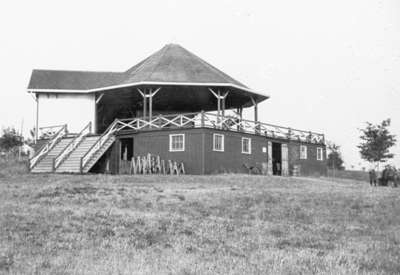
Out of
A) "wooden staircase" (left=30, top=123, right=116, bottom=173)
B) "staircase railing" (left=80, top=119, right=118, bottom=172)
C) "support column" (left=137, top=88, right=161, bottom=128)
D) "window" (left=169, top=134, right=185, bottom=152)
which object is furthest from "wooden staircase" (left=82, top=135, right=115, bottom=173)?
"window" (left=169, top=134, right=185, bottom=152)

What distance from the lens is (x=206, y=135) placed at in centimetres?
2564

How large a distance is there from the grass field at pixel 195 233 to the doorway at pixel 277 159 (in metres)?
16.7

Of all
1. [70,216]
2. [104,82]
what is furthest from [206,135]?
[70,216]

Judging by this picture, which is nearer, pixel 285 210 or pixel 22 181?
pixel 285 210

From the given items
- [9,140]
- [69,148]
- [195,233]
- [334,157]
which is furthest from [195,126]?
[334,157]

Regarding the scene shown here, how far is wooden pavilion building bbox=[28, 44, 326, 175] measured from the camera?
2619 cm

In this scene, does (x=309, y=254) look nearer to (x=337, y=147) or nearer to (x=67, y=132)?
(x=67, y=132)

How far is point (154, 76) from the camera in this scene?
29.3 meters

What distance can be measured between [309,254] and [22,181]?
16.8 m

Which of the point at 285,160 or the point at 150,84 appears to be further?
the point at 285,160

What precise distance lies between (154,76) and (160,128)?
403 cm

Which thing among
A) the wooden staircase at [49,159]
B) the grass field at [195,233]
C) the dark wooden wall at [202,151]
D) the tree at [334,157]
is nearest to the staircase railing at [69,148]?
the wooden staircase at [49,159]

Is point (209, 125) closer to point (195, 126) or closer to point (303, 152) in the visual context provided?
point (195, 126)

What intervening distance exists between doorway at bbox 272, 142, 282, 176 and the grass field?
54.8 ft
